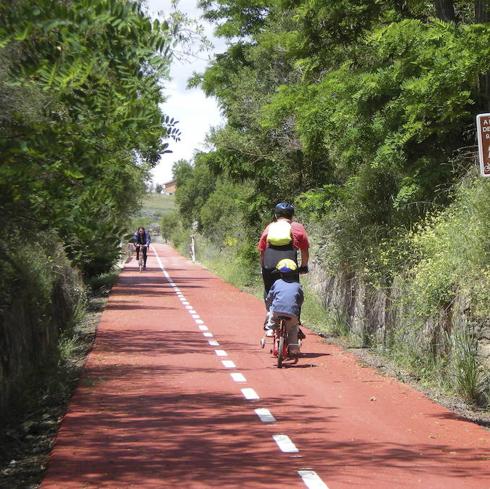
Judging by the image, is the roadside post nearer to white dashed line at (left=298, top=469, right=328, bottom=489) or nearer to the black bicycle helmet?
the black bicycle helmet

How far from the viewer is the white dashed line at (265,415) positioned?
830 centimetres

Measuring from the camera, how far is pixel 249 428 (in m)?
7.95

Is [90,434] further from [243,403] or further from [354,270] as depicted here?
[354,270]

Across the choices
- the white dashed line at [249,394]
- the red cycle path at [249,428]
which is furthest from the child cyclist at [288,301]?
the white dashed line at [249,394]

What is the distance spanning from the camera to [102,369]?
38.6ft

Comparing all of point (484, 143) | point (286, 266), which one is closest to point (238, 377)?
point (286, 266)

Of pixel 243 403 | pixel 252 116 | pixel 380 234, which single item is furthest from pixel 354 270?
pixel 252 116

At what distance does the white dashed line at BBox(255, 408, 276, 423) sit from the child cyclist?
118 inches

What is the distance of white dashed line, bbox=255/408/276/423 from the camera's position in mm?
8305

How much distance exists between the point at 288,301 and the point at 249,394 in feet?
7.51

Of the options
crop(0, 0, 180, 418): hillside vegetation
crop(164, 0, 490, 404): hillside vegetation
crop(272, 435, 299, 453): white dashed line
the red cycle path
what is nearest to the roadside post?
crop(164, 0, 490, 404): hillside vegetation

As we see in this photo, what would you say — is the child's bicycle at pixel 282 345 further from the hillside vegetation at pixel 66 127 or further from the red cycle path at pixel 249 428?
the hillside vegetation at pixel 66 127

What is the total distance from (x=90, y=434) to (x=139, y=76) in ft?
11.1

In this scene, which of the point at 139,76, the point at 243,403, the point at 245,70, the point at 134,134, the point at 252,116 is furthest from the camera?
the point at 245,70
